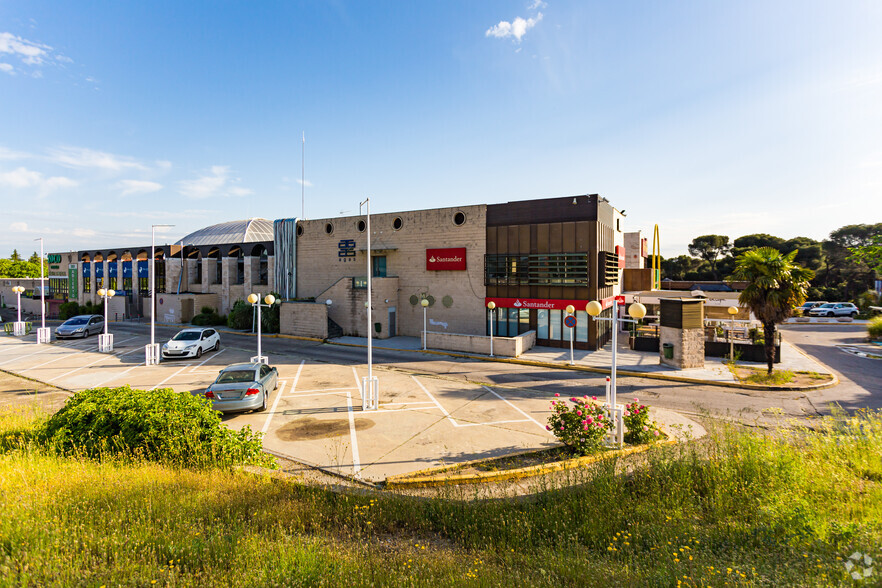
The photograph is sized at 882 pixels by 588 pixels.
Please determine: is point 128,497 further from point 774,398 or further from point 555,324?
point 555,324

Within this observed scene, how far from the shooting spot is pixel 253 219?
59.3 metres

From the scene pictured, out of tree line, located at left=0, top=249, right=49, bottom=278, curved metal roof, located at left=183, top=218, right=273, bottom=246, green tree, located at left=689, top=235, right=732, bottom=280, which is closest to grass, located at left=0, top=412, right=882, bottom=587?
curved metal roof, located at left=183, top=218, right=273, bottom=246

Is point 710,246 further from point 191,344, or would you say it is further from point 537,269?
point 191,344

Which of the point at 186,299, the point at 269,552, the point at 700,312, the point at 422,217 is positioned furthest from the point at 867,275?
the point at 186,299

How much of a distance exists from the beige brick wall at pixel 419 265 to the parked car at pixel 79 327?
17.9 meters

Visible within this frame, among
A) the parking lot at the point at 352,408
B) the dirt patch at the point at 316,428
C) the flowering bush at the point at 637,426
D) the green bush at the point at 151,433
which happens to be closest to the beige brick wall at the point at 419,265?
the parking lot at the point at 352,408

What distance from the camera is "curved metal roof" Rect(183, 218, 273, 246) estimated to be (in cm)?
5409

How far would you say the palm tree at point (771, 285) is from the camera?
17609 millimetres

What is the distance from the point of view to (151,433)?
8438 millimetres

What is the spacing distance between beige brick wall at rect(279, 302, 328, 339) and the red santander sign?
334 inches

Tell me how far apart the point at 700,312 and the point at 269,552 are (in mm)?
21871

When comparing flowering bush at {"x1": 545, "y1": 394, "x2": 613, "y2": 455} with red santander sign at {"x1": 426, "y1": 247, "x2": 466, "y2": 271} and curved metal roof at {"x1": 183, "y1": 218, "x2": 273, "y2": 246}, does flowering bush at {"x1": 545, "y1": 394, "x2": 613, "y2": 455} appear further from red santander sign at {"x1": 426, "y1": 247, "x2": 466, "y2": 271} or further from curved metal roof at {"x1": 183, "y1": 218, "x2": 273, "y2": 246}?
curved metal roof at {"x1": 183, "y1": 218, "x2": 273, "y2": 246}

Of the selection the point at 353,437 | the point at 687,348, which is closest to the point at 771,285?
the point at 687,348

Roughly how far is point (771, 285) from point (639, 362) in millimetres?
6815
